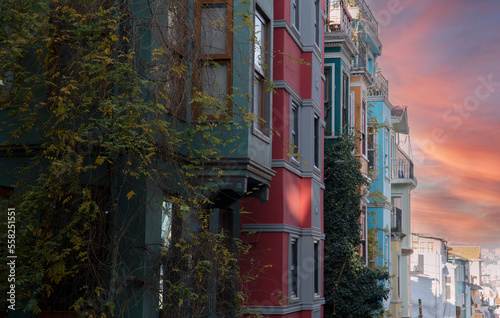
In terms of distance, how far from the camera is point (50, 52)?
11.5 meters

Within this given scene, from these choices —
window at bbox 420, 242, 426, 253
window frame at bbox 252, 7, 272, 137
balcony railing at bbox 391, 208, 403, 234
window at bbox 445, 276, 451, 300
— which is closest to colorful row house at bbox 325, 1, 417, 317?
balcony railing at bbox 391, 208, 403, 234

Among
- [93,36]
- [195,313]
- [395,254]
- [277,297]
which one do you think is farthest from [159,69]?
[395,254]

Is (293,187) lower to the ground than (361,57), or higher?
lower

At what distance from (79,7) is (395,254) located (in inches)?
1141

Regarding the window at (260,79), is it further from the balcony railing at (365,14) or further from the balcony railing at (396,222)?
the balcony railing at (396,222)

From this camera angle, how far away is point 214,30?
43.3 ft

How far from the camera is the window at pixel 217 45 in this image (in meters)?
12.9

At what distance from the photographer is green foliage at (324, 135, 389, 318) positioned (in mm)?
22250

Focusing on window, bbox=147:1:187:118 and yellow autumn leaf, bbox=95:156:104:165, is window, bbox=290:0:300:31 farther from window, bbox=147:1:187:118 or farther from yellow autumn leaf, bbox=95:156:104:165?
yellow autumn leaf, bbox=95:156:104:165

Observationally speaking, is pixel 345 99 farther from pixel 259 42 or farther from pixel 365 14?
pixel 259 42

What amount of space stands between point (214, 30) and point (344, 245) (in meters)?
11.1

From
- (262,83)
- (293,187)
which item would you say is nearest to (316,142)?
(293,187)

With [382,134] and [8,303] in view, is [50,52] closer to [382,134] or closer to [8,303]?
[8,303]

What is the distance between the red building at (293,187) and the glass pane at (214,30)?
6.67 feet
